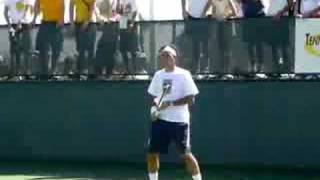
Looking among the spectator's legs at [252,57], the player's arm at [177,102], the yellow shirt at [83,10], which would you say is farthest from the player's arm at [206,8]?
the player's arm at [177,102]

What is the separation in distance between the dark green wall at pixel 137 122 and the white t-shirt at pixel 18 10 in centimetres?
117

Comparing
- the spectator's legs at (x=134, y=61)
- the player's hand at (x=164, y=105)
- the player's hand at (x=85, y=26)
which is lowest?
the player's hand at (x=164, y=105)

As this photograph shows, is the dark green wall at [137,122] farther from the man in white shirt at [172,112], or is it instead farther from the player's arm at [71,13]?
the man in white shirt at [172,112]

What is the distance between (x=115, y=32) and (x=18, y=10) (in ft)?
6.22

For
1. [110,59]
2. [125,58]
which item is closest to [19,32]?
[110,59]

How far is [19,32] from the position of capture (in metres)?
15.4

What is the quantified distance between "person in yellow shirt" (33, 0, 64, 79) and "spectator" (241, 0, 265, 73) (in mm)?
3306

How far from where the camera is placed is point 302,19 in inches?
541

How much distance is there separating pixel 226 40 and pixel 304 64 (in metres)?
1.37

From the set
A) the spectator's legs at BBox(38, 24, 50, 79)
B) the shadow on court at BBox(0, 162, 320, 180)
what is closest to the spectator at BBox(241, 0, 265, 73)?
the shadow on court at BBox(0, 162, 320, 180)

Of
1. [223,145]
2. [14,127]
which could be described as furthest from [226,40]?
[14,127]

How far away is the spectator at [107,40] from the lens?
14.9m

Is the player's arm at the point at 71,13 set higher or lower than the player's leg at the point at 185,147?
higher

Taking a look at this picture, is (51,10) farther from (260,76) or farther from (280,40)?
(280,40)
